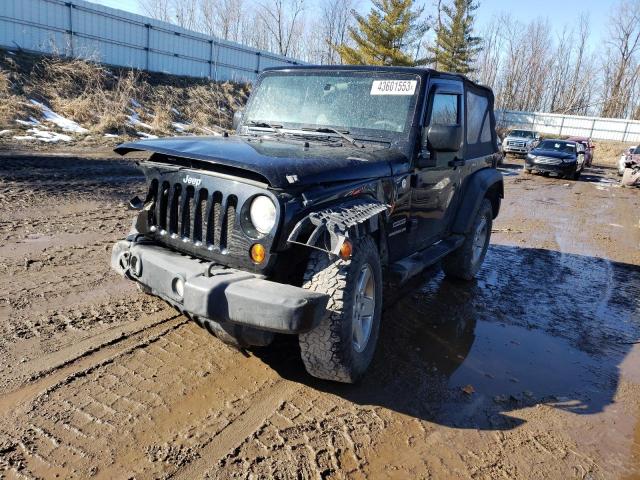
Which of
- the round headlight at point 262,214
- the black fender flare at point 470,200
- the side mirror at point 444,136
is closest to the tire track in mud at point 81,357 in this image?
the round headlight at point 262,214

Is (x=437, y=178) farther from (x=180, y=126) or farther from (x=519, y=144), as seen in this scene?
(x=519, y=144)

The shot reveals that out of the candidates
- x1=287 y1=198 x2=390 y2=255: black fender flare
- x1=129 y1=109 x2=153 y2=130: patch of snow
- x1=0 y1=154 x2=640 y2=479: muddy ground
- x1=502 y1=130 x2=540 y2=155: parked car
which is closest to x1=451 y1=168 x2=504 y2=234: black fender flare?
x1=0 y1=154 x2=640 y2=479: muddy ground

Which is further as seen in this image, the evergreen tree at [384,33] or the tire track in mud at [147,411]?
the evergreen tree at [384,33]

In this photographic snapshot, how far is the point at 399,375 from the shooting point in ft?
11.8

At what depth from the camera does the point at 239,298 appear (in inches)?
106

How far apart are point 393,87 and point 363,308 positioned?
195cm

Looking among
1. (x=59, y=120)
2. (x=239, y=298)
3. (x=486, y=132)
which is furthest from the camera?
(x=59, y=120)

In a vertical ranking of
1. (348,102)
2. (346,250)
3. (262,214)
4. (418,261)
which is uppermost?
(348,102)

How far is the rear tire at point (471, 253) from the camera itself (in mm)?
5676

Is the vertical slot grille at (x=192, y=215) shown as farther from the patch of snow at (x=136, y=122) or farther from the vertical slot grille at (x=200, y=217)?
the patch of snow at (x=136, y=122)

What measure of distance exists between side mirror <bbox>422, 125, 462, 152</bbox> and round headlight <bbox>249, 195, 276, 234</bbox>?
1.68 metres

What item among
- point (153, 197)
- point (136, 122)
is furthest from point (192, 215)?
point (136, 122)

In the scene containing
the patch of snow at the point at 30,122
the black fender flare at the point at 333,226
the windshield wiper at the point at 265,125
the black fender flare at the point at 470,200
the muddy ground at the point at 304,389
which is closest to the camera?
the muddy ground at the point at 304,389

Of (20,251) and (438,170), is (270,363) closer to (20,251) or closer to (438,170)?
(438,170)
